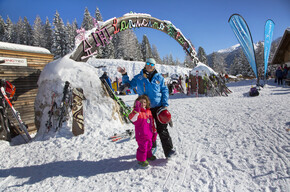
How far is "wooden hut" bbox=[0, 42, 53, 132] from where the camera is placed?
21.6ft

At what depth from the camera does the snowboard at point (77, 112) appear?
14.8ft

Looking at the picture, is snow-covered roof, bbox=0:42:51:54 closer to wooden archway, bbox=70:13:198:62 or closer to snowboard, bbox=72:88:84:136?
wooden archway, bbox=70:13:198:62

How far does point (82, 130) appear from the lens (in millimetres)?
4551

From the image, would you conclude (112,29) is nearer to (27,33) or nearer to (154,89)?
(154,89)

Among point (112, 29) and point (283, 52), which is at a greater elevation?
point (283, 52)

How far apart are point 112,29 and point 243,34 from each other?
976 centimetres

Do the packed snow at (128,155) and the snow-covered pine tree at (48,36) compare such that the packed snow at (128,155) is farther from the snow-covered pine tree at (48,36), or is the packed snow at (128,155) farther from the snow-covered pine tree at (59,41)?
the snow-covered pine tree at (48,36)

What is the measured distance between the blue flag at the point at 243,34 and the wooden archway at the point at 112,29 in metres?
4.53

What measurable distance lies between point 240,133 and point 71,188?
3874 millimetres

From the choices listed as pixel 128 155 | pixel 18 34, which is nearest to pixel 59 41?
pixel 18 34

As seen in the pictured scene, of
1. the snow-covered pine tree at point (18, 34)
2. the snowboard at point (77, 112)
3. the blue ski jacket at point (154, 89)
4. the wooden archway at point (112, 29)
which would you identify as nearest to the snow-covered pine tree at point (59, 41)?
the snow-covered pine tree at point (18, 34)

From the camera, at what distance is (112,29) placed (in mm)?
7203

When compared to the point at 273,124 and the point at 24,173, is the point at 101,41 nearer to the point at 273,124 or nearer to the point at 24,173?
the point at 24,173

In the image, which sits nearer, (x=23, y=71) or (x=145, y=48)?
(x=23, y=71)
